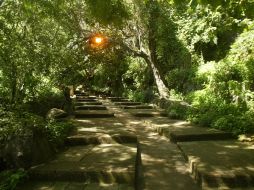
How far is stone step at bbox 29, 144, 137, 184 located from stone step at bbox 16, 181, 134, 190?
11 cm

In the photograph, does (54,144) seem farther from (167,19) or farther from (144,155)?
(167,19)

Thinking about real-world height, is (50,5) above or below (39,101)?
above

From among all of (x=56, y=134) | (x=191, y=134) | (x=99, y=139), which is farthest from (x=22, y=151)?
(x=191, y=134)

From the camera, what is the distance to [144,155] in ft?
24.8

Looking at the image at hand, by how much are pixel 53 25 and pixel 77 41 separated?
17.1 feet

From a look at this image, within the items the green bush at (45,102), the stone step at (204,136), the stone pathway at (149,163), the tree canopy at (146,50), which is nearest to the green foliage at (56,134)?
the stone pathway at (149,163)

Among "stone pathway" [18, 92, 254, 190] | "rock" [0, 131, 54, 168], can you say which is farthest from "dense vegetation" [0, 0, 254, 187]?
"stone pathway" [18, 92, 254, 190]

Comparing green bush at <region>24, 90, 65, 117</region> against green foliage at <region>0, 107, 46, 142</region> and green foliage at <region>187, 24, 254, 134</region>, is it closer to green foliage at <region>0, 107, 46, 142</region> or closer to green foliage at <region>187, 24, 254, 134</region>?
green foliage at <region>0, 107, 46, 142</region>

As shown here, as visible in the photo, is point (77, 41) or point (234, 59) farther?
point (77, 41)

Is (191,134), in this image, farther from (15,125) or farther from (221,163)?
(15,125)

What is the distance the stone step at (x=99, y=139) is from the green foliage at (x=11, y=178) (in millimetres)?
2334

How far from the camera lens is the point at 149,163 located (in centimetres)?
697

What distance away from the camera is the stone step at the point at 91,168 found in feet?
18.5

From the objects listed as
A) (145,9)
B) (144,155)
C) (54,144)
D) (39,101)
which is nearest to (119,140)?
(144,155)
